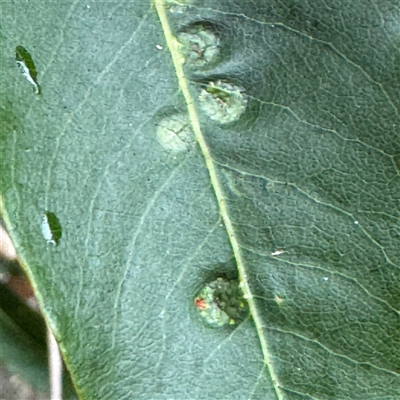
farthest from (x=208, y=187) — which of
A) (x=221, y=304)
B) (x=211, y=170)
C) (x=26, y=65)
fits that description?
(x=26, y=65)

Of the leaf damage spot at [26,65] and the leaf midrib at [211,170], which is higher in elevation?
the leaf damage spot at [26,65]

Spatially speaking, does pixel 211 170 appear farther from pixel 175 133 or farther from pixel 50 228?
pixel 50 228

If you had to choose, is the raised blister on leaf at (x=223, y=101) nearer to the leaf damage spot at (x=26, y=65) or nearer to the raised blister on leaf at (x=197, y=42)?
the raised blister on leaf at (x=197, y=42)

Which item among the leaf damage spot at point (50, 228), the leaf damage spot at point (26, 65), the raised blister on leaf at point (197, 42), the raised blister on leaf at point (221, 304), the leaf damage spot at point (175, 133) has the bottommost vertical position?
the raised blister on leaf at point (221, 304)

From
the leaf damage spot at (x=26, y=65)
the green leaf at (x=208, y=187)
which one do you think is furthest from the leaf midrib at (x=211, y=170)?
the leaf damage spot at (x=26, y=65)

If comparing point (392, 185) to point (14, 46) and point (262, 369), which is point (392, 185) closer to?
point (262, 369)

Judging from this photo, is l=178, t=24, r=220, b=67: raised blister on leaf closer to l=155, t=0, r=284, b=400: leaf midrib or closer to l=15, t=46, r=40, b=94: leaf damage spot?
l=155, t=0, r=284, b=400: leaf midrib

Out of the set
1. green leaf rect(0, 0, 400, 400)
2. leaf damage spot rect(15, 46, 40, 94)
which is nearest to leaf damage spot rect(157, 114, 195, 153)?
green leaf rect(0, 0, 400, 400)
